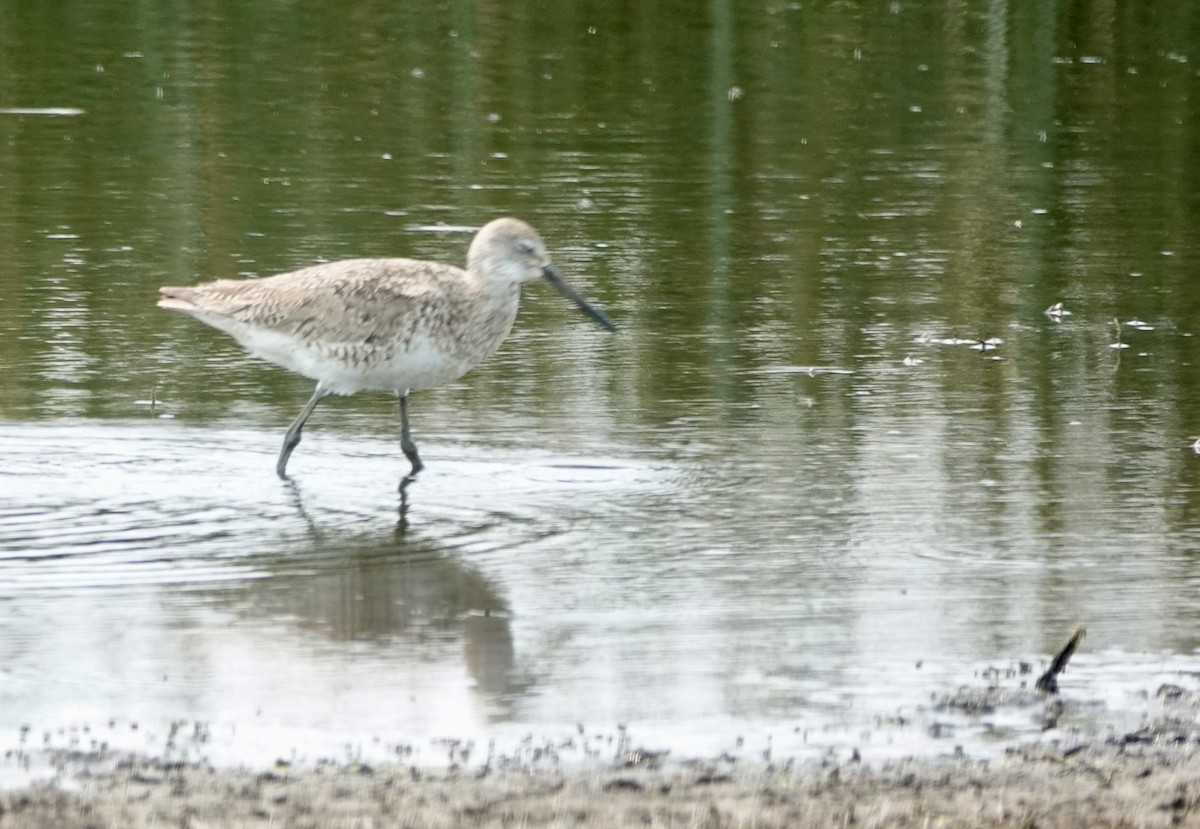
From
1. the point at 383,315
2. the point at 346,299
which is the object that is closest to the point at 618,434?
the point at 383,315

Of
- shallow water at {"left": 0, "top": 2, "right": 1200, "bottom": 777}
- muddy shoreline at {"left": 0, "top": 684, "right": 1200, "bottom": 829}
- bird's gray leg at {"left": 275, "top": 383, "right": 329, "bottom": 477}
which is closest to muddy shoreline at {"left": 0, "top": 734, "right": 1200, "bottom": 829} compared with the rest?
muddy shoreline at {"left": 0, "top": 684, "right": 1200, "bottom": 829}

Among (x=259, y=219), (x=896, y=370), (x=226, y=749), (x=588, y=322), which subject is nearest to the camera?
(x=226, y=749)

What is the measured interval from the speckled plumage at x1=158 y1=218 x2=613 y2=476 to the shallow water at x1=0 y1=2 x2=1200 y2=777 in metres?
0.33

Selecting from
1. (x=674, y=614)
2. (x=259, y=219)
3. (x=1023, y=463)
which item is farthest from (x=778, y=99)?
(x=674, y=614)

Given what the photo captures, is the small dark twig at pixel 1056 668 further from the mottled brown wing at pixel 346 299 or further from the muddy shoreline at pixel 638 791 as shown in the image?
the mottled brown wing at pixel 346 299

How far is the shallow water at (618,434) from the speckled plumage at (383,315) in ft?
1.07

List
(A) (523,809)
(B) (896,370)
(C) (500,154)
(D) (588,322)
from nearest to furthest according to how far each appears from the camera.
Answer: (A) (523,809)
(B) (896,370)
(D) (588,322)
(C) (500,154)

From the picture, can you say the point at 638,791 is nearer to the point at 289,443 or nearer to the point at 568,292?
the point at 289,443

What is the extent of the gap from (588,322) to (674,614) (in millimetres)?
4660

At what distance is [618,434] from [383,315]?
1080 mm

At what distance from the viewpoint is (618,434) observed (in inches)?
356

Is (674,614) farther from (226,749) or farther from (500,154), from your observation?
(500,154)

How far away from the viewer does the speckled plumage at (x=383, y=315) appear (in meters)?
8.69

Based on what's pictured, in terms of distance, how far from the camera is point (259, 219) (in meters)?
13.3
